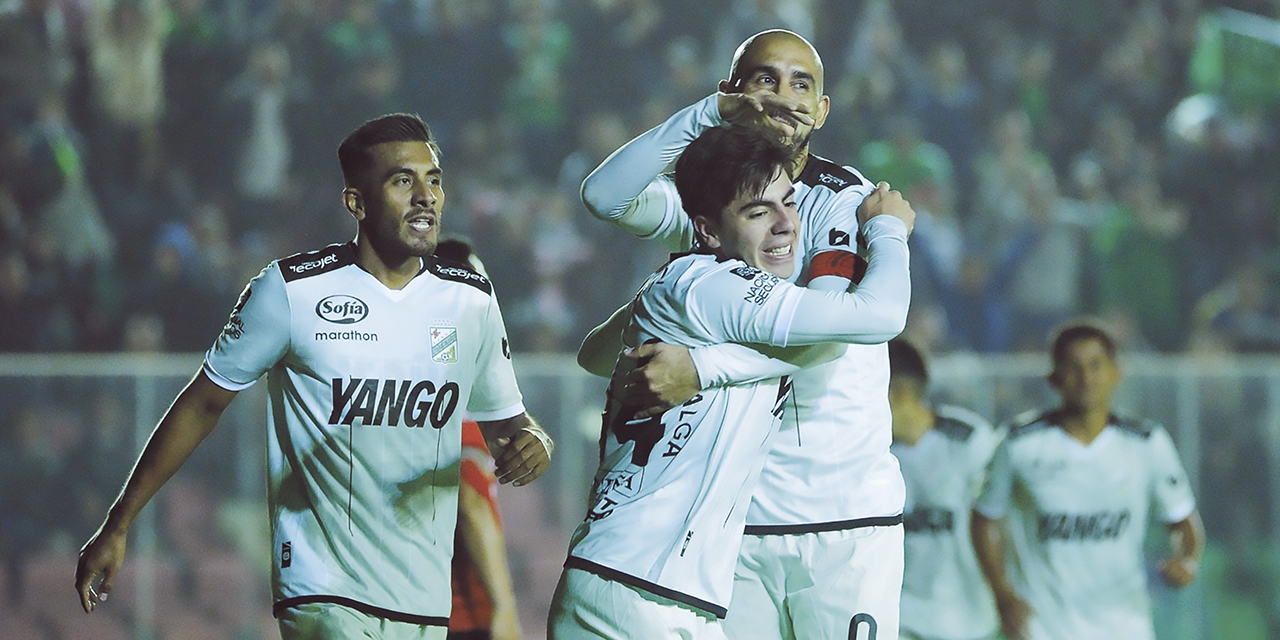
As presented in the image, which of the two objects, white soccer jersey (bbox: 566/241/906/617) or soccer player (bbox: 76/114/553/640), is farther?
soccer player (bbox: 76/114/553/640)

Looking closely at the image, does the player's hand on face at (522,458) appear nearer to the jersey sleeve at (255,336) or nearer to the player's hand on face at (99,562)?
the jersey sleeve at (255,336)

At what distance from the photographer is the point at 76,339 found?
9.88 m

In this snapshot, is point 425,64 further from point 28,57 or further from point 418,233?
point 418,233

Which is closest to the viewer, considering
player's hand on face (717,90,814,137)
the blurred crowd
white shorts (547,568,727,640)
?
white shorts (547,568,727,640)

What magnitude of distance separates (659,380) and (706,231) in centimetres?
41

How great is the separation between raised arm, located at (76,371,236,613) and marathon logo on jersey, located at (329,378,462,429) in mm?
323

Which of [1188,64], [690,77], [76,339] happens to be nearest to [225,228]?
[76,339]

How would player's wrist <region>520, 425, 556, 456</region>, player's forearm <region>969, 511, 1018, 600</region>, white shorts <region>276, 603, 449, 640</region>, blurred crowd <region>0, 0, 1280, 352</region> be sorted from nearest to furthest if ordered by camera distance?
1. white shorts <region>276, 603, 449, 640</region>
2. player's wrist <region>520, 425, 556, 456</region>
3. player's forearm <region>969, 511, 1018, 600</region>
4. blurred crowd <region>0, 0, 1280, 352</region>

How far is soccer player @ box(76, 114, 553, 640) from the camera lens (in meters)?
3.85

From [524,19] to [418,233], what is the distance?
8.33 metres

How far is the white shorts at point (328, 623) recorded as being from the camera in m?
3.81

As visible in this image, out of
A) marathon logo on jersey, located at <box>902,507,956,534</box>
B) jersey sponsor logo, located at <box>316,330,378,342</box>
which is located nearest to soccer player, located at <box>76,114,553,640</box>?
jersey sponsor logo, located at <box>316,330,378,342</box>

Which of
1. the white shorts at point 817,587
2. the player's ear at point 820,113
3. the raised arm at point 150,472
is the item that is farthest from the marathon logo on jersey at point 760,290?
the raised arm at point 150,472

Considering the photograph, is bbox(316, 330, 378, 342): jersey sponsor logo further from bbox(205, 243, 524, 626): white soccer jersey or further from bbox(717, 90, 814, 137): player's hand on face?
bbox(717, 90, 814, 137): player's hand on face
